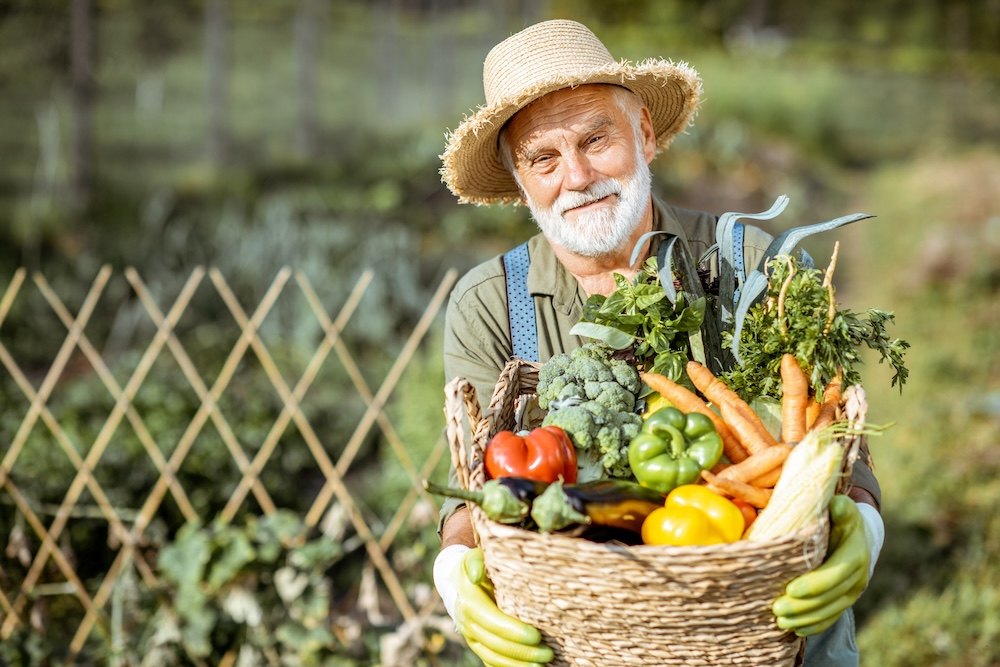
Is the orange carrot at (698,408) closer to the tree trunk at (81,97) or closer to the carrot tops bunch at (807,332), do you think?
the carrot tops bunch at (807,332)

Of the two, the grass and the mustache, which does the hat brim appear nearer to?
the mustache

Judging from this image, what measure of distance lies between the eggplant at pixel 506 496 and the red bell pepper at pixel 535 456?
0.22 ft

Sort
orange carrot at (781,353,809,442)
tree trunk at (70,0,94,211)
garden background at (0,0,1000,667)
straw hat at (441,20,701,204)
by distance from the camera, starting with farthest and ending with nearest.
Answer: tree trunk at (70,0,94,211)
garden background at (0,0,1000,667)
straw hat at (441,20,701,204)
orange carrot at (781,353,809,442)

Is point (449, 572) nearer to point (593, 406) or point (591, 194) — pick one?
point (593, 406)

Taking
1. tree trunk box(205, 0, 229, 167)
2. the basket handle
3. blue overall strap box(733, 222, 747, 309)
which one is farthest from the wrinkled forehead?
tree trunk box(205, 0, 229, 167)

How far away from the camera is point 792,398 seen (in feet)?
5.60

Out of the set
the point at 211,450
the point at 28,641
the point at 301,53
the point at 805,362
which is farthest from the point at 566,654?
the point at 301,53

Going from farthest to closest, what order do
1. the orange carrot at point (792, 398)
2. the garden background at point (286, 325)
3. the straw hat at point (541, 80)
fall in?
the garden background at point (286, 325), the straw hat at point (541, 80), the orange carrot at point (792, 398)

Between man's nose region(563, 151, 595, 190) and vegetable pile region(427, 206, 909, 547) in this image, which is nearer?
vegetable pile region(427, 206, 909, 547)

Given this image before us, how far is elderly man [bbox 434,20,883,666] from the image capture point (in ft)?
6.97

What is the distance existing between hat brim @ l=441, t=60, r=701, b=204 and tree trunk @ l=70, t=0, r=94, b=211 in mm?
5073

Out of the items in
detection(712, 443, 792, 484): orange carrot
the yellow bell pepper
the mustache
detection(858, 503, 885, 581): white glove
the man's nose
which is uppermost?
the man's nose

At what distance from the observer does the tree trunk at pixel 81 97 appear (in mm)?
6621

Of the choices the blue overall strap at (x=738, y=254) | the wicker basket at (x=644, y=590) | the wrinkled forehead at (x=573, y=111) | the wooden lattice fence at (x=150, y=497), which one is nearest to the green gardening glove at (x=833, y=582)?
the wicker basket at (x=644, y=590)
